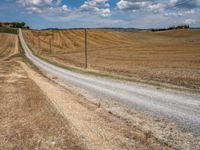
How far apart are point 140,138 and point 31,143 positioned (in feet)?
11.2

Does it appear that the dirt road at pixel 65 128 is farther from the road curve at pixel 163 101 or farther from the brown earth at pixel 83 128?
the road curve at pixel 163 101

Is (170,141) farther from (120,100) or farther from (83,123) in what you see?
(120,100)

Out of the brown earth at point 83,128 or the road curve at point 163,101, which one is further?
the road curve at point 163,101

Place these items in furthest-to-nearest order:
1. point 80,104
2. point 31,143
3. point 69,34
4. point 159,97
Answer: point 69,34, point 159,97, point 80,104, point 31,143

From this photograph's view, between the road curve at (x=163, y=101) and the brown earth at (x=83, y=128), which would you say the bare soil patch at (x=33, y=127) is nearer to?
the brown earth at (x=83, y=128)

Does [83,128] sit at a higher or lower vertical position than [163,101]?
higher

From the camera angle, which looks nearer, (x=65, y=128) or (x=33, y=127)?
(x=65, y=128)

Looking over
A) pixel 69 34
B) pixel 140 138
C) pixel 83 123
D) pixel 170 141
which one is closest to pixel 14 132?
pixel 83 123

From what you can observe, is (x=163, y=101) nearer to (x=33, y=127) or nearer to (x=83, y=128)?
(x=83, y=128)

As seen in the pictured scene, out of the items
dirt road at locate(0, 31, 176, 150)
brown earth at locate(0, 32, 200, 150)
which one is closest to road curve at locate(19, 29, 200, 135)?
brown earth at locate(0, 32, 200, 150)

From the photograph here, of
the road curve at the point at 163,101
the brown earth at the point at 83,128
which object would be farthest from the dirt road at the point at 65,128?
the road curve at the point at 163,101

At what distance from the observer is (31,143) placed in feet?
31.5

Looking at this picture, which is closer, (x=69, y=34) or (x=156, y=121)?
(x=156, y=121)

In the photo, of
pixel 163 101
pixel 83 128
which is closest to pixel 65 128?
pixel 83 128
